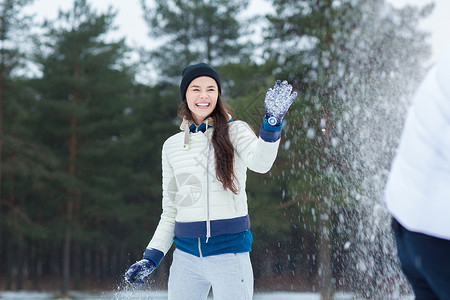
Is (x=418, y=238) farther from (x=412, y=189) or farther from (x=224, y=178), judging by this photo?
(x=224, y=178)

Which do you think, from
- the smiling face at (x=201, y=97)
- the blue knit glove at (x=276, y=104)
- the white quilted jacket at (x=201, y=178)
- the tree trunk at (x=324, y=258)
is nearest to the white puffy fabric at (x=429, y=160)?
the blue knit glove at (x=276, y=104)

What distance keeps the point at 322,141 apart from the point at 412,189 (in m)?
9.54

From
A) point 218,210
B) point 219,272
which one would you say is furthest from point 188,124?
point 219,272

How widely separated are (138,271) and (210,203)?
432 millimetres

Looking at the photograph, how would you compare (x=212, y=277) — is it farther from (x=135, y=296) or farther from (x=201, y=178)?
(x=135, y=296)

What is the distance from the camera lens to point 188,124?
85.7 inches

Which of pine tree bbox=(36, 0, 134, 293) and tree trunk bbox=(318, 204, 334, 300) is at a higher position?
pine tree bbox=(36, 0, 134, 293)

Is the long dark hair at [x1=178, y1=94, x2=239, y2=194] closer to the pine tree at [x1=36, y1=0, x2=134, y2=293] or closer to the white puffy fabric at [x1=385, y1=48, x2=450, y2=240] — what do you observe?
the white puffy fabric at [x1=385, y1=48, x2=450, y2=240]

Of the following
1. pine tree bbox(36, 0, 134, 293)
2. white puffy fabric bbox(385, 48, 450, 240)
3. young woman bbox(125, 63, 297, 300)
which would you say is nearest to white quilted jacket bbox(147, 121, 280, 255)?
young woman bbox(125, 63, 297, 300)

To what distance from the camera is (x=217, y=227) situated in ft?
6.39

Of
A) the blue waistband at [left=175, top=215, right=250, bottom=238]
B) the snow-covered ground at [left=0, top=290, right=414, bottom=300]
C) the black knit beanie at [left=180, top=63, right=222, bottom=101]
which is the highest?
the black knit beanie at [left=180, top=63, right=222, bottom=101]

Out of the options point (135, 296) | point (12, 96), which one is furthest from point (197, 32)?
point (135, 296)

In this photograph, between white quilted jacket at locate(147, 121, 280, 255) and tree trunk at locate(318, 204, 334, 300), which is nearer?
white quilted jacket at locate(147, 121, 280, 255)

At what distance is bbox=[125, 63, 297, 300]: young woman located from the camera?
6.30 ft
